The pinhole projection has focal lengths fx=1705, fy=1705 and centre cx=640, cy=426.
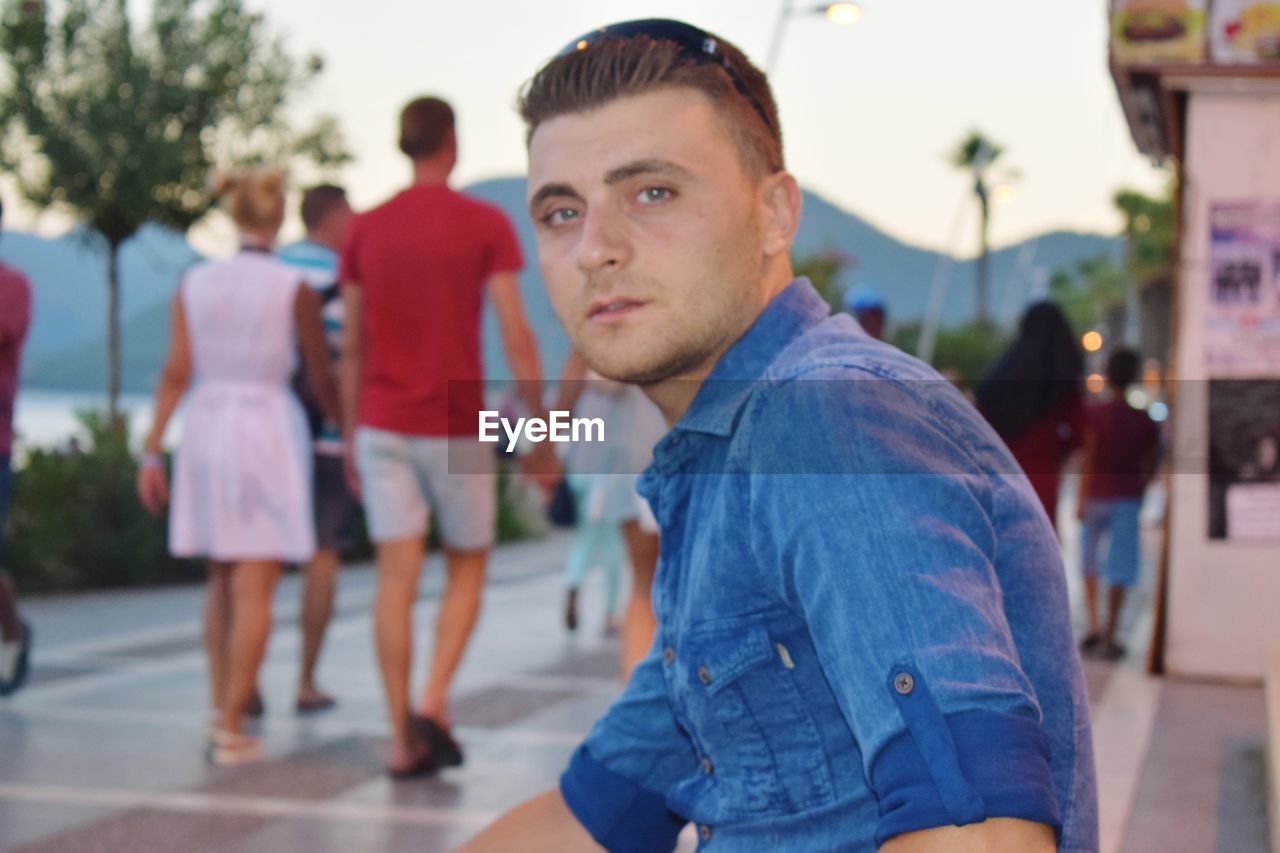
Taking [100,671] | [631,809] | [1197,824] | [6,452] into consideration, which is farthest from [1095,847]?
[100,671]

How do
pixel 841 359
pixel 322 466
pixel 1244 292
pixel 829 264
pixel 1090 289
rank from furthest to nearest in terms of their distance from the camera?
pixel 1090 289 → pixel 829 264 → pixel 1244 292 → pixel 322 466 → pixel 841 359

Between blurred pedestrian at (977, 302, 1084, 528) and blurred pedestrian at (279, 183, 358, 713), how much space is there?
319 centimetres

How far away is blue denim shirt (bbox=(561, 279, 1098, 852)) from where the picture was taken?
1.26m

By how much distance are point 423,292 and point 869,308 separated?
3661 mm

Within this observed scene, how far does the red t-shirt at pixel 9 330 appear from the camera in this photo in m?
6.90

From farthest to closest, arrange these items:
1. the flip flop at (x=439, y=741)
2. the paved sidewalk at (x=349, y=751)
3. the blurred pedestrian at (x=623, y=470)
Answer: the blurred pedestrian at (x=623, y=470), the flip flop at (x=439, y=741), the paved sidewalk at (x=349, y=751)

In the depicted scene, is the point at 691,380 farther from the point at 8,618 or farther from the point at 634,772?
the point at 8,618

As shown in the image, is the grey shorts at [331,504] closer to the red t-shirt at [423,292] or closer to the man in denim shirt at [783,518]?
the red t-shirt at [423,292]

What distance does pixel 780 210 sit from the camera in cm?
184

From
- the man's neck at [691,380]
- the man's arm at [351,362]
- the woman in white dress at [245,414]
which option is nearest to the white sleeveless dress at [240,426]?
the woman in white dress at [245,414]

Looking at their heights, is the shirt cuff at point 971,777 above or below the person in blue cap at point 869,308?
below

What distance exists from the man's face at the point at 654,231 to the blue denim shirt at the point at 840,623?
58 millimetres

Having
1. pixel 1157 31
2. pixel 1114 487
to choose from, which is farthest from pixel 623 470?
pixel 1114 487

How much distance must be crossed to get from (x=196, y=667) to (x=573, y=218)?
6.91m
